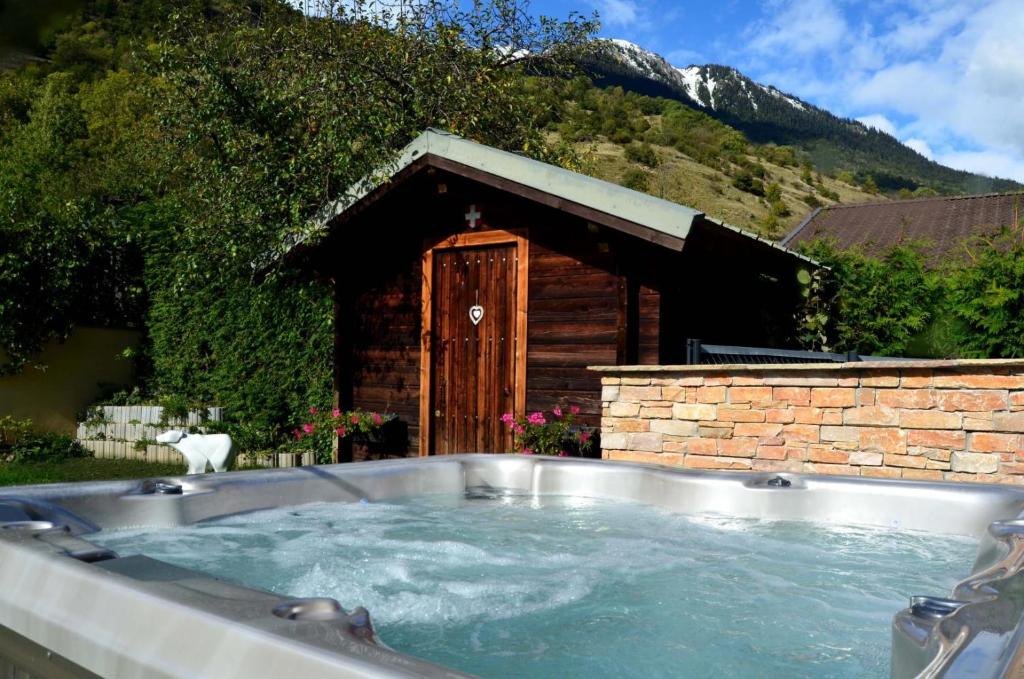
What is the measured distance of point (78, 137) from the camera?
2377 centimetres

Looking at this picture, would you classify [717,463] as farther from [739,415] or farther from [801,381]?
[801,381]

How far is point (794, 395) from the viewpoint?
5.09 meters

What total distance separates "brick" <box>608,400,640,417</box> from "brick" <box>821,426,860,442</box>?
1224 mm

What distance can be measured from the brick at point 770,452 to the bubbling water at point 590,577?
1.34m

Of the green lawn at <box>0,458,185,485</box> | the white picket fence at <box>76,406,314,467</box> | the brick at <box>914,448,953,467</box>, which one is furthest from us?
the white picket fence at <box>76,406,314,467</box>

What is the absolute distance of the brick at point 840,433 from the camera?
16.1 feet

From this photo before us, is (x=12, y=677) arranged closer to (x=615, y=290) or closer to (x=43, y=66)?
(x=43, y=66)

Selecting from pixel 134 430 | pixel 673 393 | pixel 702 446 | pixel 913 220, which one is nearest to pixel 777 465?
pixel 702 446

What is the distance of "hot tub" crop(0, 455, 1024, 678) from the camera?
4.50 ft

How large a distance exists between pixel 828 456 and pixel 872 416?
34cm

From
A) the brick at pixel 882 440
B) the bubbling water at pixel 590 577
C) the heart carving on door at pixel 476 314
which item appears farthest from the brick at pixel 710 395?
the heart carving on door at pixel 476 314

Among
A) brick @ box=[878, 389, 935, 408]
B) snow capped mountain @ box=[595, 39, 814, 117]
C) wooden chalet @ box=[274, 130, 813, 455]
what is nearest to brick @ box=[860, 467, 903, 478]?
brick @ box=[878, 389, 935, 408]

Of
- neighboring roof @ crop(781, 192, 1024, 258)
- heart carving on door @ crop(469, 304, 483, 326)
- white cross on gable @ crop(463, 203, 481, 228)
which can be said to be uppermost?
neighboring roof @ crop(781, 192, 1024, 258)

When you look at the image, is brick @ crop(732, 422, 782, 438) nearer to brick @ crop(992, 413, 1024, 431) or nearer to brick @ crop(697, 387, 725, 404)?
brick @ crop(697, 387, 725, 404)
